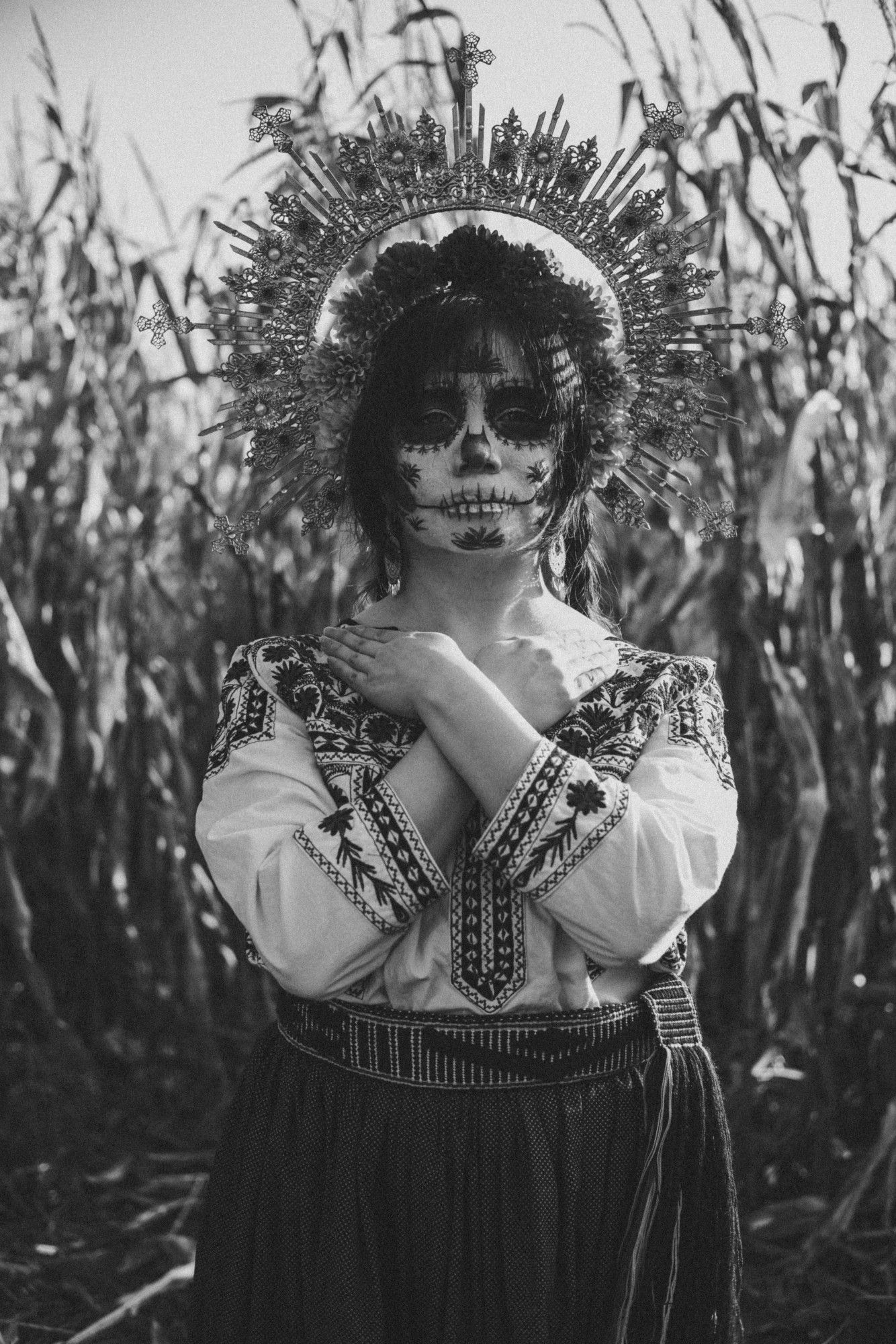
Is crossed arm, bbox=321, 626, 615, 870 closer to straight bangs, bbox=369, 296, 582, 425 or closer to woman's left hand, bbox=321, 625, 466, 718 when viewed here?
woman's left hand, bbox=321, 625, 466, 718

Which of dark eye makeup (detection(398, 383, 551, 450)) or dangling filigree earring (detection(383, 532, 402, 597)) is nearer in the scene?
dark eye makeup (detection(398, 383, 551, 450))

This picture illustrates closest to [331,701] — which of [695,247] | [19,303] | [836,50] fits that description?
[695,247]

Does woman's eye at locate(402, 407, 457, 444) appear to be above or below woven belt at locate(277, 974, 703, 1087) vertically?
above

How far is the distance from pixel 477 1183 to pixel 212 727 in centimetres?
178

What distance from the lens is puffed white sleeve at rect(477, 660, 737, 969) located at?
1375 millimetres

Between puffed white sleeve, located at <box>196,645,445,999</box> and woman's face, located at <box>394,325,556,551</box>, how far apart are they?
33 cm

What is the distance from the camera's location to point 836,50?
2.40 meters

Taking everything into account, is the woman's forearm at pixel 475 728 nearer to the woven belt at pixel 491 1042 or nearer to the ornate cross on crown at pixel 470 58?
the woven belt at pixel 491 1042

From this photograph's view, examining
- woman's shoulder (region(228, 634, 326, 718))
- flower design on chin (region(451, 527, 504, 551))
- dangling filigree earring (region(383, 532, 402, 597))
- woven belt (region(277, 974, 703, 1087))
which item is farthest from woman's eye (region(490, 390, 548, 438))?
woven belt (region(277, 974, 703, 1087))

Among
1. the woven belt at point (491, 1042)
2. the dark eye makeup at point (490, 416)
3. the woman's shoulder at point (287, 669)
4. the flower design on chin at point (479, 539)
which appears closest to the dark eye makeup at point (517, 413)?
the dark eye makeup at point (490, 416)

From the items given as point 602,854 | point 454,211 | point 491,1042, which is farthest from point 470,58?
point 491,1042

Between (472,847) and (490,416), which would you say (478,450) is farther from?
(472,847)

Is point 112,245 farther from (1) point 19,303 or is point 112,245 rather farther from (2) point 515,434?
(2) point 515,434

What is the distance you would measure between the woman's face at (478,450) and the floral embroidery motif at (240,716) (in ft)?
0.89
